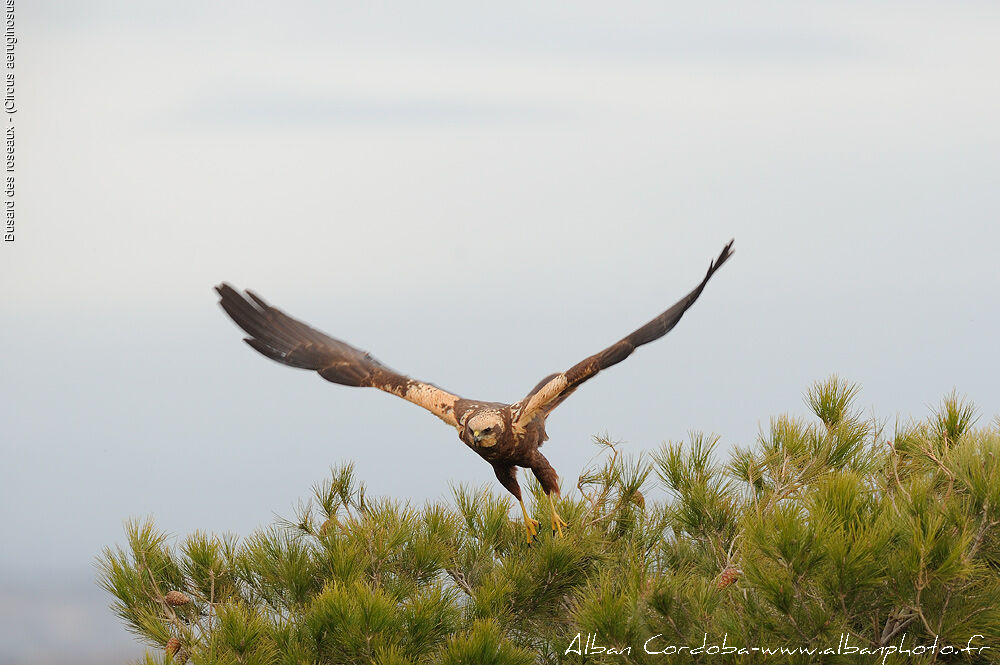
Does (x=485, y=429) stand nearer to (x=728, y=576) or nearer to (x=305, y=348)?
(x=728, y=576)

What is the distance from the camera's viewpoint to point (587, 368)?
5.42 m

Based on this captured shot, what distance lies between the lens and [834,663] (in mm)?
4059

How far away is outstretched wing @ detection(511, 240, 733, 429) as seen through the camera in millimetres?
5293

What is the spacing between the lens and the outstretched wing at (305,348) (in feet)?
21.2

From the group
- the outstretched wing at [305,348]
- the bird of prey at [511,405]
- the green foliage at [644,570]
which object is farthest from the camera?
the outstretched wing at [305,348]

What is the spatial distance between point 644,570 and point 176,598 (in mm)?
2371

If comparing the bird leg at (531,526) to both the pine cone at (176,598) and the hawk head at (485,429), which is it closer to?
the hawk head at (485,429)

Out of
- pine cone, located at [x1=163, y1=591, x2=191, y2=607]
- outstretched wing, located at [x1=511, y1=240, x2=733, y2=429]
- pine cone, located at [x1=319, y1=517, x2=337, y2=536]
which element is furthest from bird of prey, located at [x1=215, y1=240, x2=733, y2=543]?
pine cone, located at [x1=163, y1=591, x2=191, y2=607]

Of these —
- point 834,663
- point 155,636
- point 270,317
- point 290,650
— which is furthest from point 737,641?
point 270,317

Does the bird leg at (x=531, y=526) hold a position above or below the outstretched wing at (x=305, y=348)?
below

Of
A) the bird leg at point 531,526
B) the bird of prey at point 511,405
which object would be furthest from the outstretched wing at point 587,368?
the bird leg at point 531,526

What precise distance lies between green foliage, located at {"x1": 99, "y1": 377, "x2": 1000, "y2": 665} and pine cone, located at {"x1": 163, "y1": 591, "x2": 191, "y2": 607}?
2 centimetres

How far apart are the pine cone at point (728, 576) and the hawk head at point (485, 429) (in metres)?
1.43

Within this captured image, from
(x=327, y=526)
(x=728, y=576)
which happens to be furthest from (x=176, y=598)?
(x=728, y=576)
